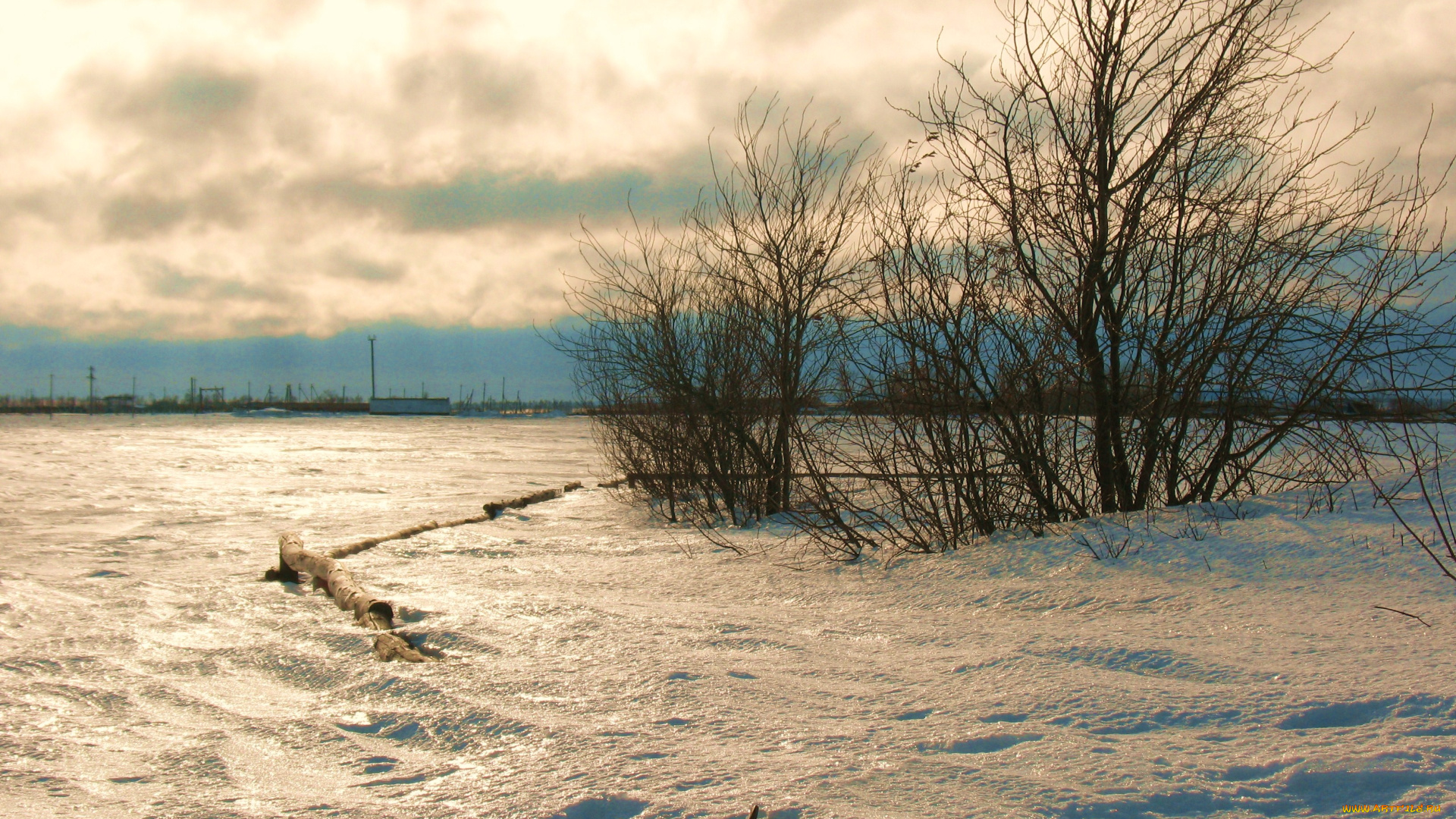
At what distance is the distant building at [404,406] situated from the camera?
85.2 metres

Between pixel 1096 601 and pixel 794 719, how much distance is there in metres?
2.18

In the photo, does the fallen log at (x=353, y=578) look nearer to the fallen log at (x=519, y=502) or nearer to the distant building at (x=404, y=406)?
the fallen log at (x=519, y=502)

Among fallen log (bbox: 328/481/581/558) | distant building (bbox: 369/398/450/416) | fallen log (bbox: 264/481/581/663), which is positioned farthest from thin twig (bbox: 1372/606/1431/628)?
distant building (bbox: 369/398/450/416)

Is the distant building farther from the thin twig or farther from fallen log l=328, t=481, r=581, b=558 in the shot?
the thin twig

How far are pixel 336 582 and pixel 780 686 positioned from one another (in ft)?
12.7

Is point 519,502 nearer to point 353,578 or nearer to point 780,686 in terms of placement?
point 353,578

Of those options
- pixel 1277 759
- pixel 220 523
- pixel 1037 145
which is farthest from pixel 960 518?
pixel 220 523

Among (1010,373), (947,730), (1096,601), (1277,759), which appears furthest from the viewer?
(1010,373)

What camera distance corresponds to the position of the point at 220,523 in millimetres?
10961

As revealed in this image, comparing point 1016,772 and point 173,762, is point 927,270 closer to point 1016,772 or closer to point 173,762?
point 1016,772

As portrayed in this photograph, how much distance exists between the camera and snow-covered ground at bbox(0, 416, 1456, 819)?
8.29 ft

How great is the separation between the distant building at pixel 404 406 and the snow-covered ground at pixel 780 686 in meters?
82.6

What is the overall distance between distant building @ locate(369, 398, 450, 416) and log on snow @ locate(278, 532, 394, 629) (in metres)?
82.4

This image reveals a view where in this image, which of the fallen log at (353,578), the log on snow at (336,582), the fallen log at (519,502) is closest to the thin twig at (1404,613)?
the fallen log at (353,578)
